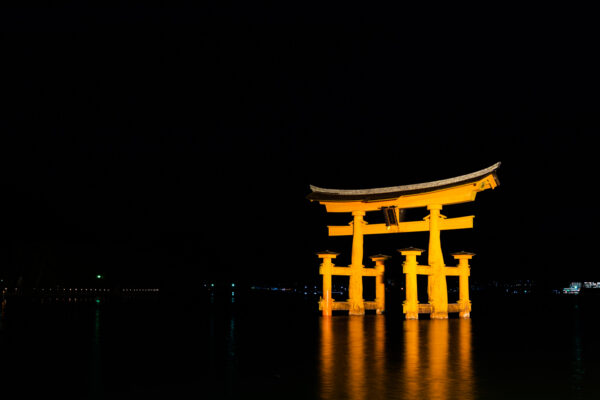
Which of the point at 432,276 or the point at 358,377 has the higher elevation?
the point at 432,276

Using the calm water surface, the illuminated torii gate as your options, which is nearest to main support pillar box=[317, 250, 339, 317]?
the illuminated torii gate

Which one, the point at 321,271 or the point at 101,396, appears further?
the point at 321,271

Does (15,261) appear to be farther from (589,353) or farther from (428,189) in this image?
(589,353)

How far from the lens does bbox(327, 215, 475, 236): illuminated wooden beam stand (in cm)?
2192

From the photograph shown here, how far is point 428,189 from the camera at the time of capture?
22.2 meters

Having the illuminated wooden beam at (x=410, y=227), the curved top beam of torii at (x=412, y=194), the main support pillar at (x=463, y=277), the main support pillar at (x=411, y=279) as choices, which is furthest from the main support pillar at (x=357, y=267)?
the main support pillar at (x=463, y=277)

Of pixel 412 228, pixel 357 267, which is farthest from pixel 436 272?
pixel 357 267

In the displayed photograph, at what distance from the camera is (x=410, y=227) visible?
23500mm

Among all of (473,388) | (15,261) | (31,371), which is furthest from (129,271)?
(473,388)

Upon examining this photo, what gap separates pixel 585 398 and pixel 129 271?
5170 cm

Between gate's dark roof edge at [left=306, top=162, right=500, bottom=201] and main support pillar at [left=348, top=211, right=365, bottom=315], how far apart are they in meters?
0.84

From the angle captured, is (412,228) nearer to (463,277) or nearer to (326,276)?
(463,277)

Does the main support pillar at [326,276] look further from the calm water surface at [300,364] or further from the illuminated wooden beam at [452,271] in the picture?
the calm water surface at [300,364]

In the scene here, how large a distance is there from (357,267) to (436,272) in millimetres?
3569
